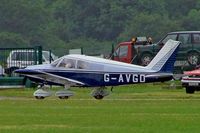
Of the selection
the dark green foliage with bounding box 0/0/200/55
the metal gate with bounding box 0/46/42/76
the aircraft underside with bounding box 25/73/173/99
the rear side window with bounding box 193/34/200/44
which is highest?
the dark green foliage with bounding box 0/0/200/55

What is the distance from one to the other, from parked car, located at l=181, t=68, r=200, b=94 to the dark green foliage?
224ft

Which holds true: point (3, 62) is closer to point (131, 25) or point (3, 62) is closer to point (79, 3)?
point (131, 25)

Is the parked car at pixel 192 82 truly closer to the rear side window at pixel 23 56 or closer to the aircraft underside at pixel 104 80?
the aircraft underside at pixel 104 80

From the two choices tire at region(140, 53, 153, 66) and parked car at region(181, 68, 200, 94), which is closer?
parked car at region(181, 68, 200, 94)

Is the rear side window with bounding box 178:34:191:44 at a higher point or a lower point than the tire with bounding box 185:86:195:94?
higher

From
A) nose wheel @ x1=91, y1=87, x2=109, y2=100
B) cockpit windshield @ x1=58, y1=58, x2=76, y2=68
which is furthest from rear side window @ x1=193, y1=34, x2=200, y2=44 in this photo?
nose wheel @ x1=91, y1=87, x2=109, y2=100

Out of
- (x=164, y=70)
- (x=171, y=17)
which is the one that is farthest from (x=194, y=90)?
(x=171, y=17)

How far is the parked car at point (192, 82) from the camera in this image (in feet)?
161

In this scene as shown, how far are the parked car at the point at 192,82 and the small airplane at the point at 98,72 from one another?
251 centimetres

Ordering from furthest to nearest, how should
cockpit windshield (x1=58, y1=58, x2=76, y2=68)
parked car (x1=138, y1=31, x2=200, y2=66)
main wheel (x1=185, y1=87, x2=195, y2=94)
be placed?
1. parked car (x1=138, y1=31, x2=200, y2=66)
2. main wheel (x1=185, y1=87, x2=195, y2=94)
3. cockpit windshield (x1=58, y1=58, x2=76, y2=68)

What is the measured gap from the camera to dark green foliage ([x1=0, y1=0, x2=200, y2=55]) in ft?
407

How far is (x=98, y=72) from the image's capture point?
153 ft

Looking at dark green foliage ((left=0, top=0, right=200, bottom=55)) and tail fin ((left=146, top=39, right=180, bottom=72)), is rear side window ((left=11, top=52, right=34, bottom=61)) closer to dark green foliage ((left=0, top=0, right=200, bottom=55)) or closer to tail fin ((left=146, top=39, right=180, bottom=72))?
tail fin ((left=146, top=39, right=180, bottom=72))

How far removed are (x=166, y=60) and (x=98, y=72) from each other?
2748 mm
